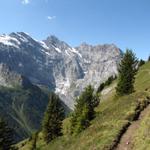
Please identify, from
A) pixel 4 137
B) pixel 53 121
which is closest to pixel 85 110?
pixel 53 121

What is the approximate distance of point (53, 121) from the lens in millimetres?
84188

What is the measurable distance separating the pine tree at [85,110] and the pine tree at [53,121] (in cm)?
834

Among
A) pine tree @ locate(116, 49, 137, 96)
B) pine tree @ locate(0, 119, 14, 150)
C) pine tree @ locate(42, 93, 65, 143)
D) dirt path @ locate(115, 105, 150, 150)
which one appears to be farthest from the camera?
pine tree @ locate(116, 49, 137, 96)

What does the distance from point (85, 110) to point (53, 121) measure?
19.5 meters

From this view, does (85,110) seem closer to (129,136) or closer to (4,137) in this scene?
(4,137)

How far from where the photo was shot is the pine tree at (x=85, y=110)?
6328 centimetres

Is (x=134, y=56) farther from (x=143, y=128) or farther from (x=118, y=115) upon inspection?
(x=143, y=128)

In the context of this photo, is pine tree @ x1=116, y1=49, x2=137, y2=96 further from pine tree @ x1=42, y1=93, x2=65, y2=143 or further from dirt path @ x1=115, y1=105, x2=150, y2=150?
dirt path @ x1=115, y1=105, x2=150, y2=150

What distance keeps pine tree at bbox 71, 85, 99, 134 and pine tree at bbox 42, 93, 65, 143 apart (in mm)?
8336

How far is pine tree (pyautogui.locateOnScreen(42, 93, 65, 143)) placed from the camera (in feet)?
273

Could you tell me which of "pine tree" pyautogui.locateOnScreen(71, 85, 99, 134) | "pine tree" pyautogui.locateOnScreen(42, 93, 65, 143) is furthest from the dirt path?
"pine tree" pyautogui.locateOnScreen(42, 93, 65, 143)

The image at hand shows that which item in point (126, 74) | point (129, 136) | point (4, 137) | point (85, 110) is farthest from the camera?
point (126, 74)

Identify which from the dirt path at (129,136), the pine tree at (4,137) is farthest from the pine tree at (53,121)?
the dirt path at (129,136)

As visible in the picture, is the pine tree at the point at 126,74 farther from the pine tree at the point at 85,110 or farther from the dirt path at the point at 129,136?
the dirt path at the point at 129,136
